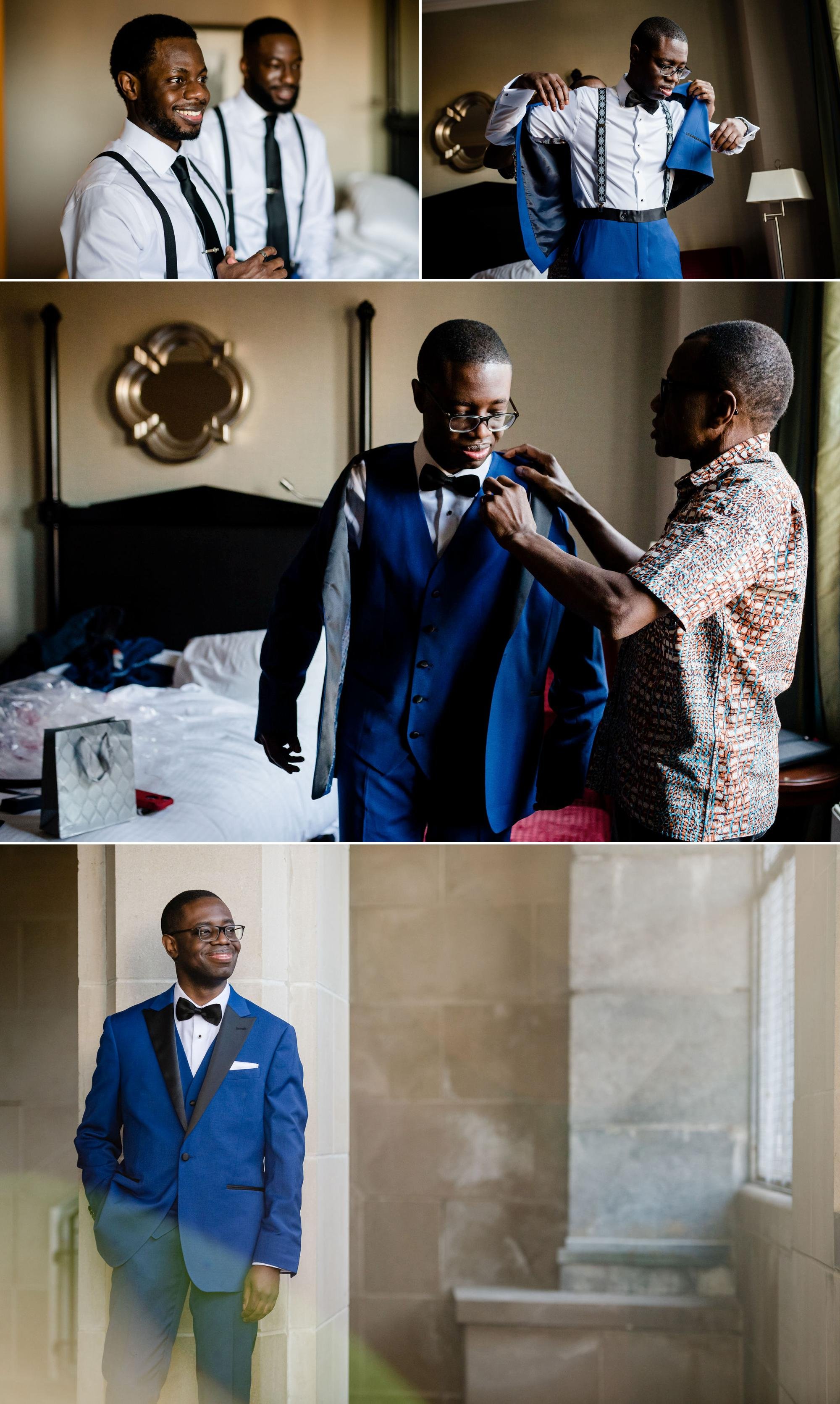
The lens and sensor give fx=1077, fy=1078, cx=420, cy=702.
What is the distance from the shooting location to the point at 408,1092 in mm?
3877

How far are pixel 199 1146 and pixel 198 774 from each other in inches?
35.0

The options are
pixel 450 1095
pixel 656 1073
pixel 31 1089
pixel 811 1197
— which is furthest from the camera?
pixel 450 1095

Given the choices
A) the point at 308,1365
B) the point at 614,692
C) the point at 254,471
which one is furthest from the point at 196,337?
the point at 308,1365

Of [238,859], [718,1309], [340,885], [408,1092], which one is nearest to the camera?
[238,859]

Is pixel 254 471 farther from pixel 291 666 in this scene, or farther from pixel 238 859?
pixel 238 859

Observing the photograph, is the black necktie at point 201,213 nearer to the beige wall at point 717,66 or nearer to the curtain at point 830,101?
the beige wall at point 717,66

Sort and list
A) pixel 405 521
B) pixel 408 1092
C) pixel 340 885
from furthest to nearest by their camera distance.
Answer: pixel 408 1092
pixel 340 885
pixel 405 521

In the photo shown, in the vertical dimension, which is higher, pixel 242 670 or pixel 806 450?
pixel 806 450

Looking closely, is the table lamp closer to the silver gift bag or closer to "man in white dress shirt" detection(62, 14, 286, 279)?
"man in white dress shirt" detection(62, 14, 286, 279)

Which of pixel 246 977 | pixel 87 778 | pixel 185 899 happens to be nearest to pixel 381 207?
pixel 87 778

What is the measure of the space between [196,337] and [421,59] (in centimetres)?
75

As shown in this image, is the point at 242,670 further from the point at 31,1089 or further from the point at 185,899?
the point at 31,1089

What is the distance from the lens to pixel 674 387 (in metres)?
2.02

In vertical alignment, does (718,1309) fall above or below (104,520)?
below
